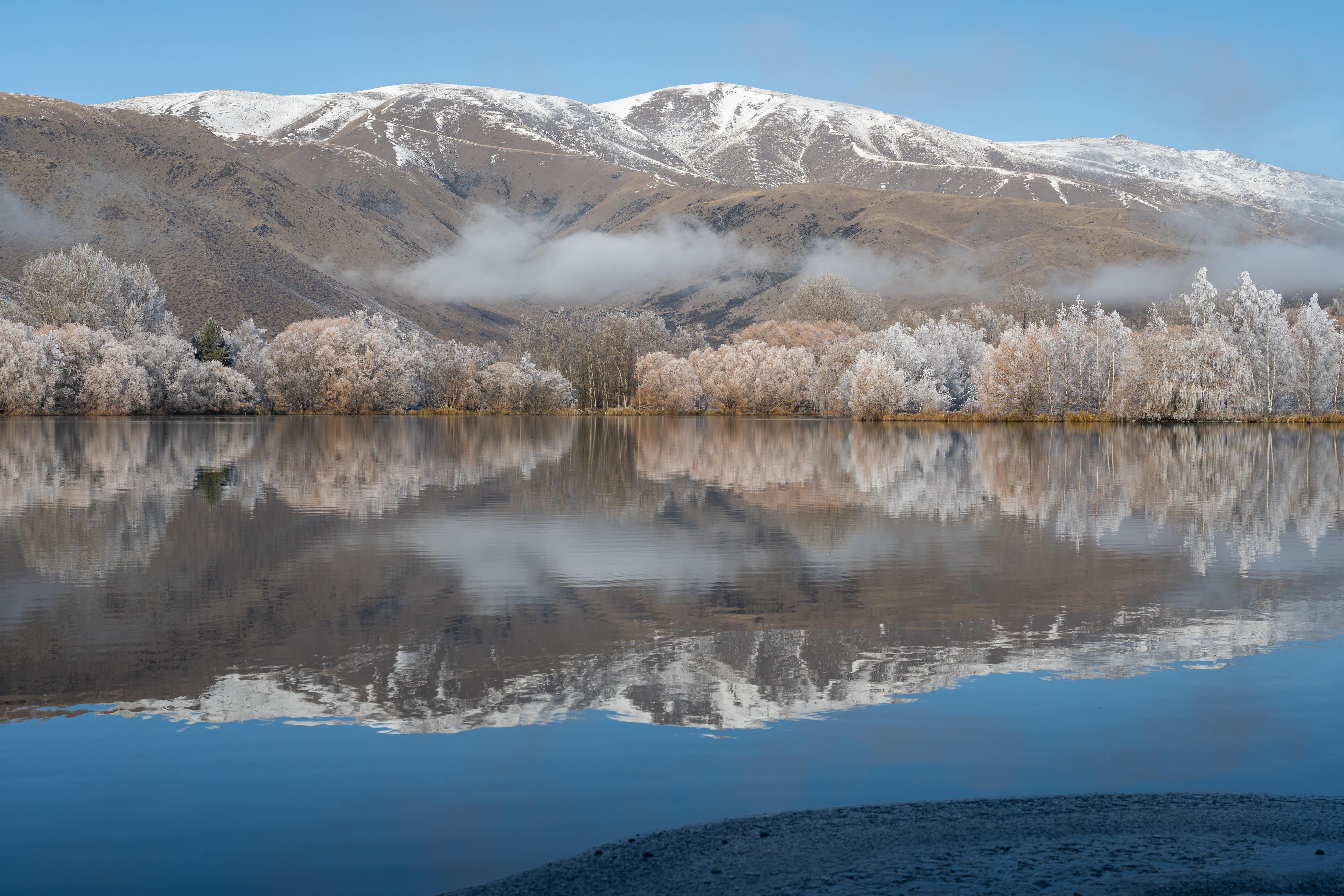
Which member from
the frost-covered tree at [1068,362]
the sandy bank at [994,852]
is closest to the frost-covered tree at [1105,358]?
the frost-covered tree at [1068,362]

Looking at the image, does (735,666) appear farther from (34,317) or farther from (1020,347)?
(34,317)

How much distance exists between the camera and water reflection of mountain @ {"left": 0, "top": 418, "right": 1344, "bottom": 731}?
39.9 feet

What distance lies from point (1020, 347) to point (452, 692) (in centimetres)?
9876

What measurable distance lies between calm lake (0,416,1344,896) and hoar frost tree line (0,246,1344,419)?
7697 cm

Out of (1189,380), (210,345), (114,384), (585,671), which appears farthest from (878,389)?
(585,671)

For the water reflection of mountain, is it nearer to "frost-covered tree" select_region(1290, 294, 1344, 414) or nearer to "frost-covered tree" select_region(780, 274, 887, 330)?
"frost-covered tree" select_region(1290, 294, 1344, 414)

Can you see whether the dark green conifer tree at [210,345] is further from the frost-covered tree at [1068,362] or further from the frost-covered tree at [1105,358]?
the frost-covered tree at [1105,358]

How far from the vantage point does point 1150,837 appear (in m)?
7.58

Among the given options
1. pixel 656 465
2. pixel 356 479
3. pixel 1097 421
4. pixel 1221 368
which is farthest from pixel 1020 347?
pixel 356 479

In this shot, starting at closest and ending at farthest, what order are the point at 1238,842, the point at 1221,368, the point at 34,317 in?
the point at 1238,842 < the point at 1221,368 < the point at 34,317

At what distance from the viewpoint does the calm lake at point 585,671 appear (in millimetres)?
8422

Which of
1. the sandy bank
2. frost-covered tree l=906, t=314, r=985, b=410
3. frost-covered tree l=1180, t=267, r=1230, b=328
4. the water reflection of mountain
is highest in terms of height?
frost-covered tree l=1180, t=267, r=1230, b=328

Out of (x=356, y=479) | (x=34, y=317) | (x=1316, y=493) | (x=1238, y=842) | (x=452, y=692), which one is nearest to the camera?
(x=1238, y=842)

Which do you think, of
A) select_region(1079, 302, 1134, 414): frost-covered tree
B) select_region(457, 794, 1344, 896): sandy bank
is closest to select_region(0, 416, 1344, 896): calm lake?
select_region(457, 794, 1344, 896): sandy bank
